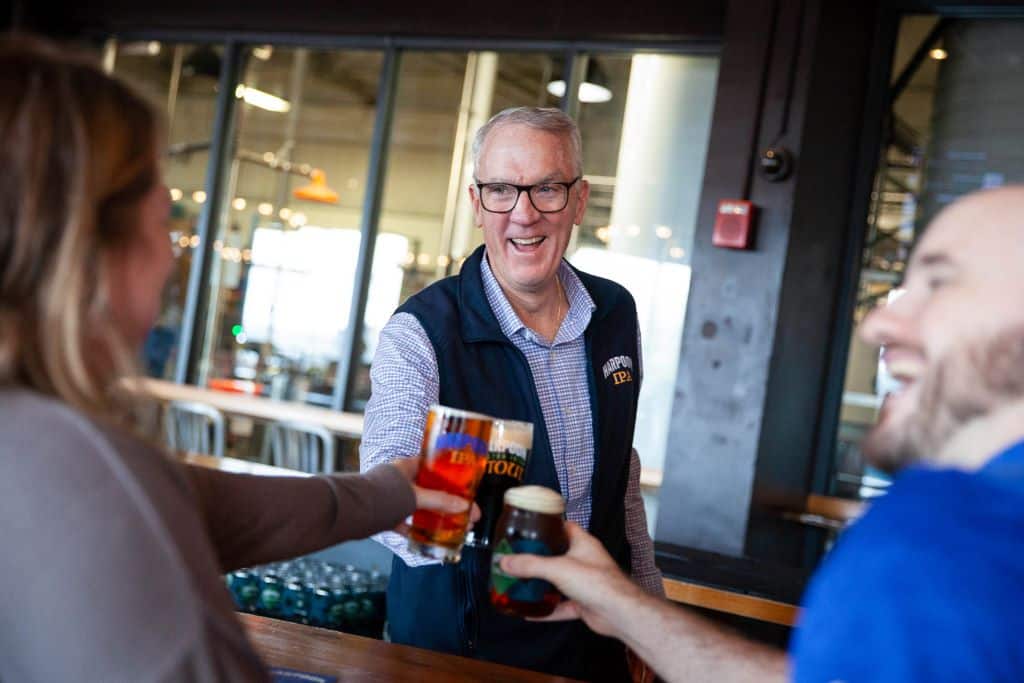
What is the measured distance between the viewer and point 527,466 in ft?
6.35

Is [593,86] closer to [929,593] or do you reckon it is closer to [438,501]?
[438,501]

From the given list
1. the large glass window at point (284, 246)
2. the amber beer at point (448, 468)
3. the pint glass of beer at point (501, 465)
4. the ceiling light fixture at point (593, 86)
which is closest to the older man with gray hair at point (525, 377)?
the pint glass of beer at point (501, 465)

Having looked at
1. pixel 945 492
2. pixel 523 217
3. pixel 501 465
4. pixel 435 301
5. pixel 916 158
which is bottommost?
pixel 501 465

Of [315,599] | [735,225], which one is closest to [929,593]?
[315,599]

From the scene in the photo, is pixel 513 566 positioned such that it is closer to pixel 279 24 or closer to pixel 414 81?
pixel 279 24

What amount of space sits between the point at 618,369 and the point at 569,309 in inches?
6.1

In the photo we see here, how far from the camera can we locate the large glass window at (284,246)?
8.34 meters

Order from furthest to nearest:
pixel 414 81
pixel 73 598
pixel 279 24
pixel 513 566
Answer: pixel 414 81, pixel 279 24, pixel 513 566, pixel 73 598

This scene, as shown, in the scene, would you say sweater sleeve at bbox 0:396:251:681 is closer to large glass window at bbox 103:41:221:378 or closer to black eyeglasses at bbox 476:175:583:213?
black eyeglasses at bbox 476:175:583:213

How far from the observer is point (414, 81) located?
24.3ft

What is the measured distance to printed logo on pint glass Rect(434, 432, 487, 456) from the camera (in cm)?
148

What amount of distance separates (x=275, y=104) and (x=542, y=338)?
334 inches

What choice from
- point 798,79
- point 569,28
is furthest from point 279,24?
point 798,79

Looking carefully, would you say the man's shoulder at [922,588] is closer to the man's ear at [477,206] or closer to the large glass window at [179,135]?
the man's ear at [477,206]
